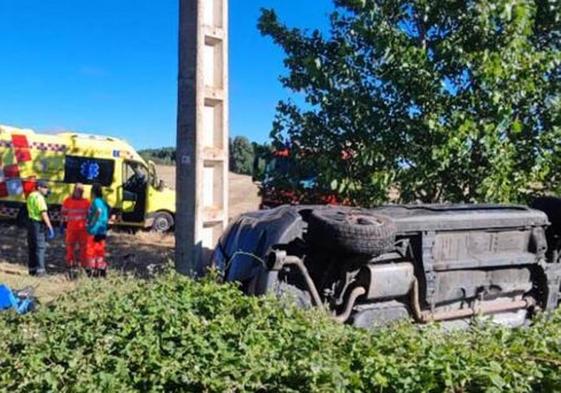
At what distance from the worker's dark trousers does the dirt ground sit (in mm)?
194

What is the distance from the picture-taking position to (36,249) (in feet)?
36.5

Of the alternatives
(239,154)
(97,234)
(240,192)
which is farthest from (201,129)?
(239,154)

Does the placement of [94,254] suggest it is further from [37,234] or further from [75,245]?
[37,234]

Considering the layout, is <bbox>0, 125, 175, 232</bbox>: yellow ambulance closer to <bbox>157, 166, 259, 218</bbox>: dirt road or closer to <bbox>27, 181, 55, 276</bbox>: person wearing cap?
<bbox>27, 181, 55, 276</bbox>: person wearing cap

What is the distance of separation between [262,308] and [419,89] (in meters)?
5.08

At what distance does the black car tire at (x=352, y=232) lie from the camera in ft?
16.8

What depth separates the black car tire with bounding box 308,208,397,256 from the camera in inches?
201

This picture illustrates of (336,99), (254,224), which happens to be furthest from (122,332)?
(336,99)

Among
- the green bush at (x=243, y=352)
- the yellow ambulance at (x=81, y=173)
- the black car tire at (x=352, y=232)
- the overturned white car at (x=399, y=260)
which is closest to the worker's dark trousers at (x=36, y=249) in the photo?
the yellow ambulance at (x=81, y=173)

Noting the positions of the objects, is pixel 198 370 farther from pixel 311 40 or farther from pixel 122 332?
pixel 311 40

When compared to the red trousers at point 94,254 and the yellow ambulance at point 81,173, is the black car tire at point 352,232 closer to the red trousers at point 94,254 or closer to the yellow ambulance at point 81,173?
the red trousers at point 94,254

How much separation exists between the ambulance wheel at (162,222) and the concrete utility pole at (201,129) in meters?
9.66

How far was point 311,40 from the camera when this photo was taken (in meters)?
9.55

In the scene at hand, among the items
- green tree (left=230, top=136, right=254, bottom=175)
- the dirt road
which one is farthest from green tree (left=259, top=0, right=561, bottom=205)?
green tree (left=230, top=136, right=254, bottom=175)
